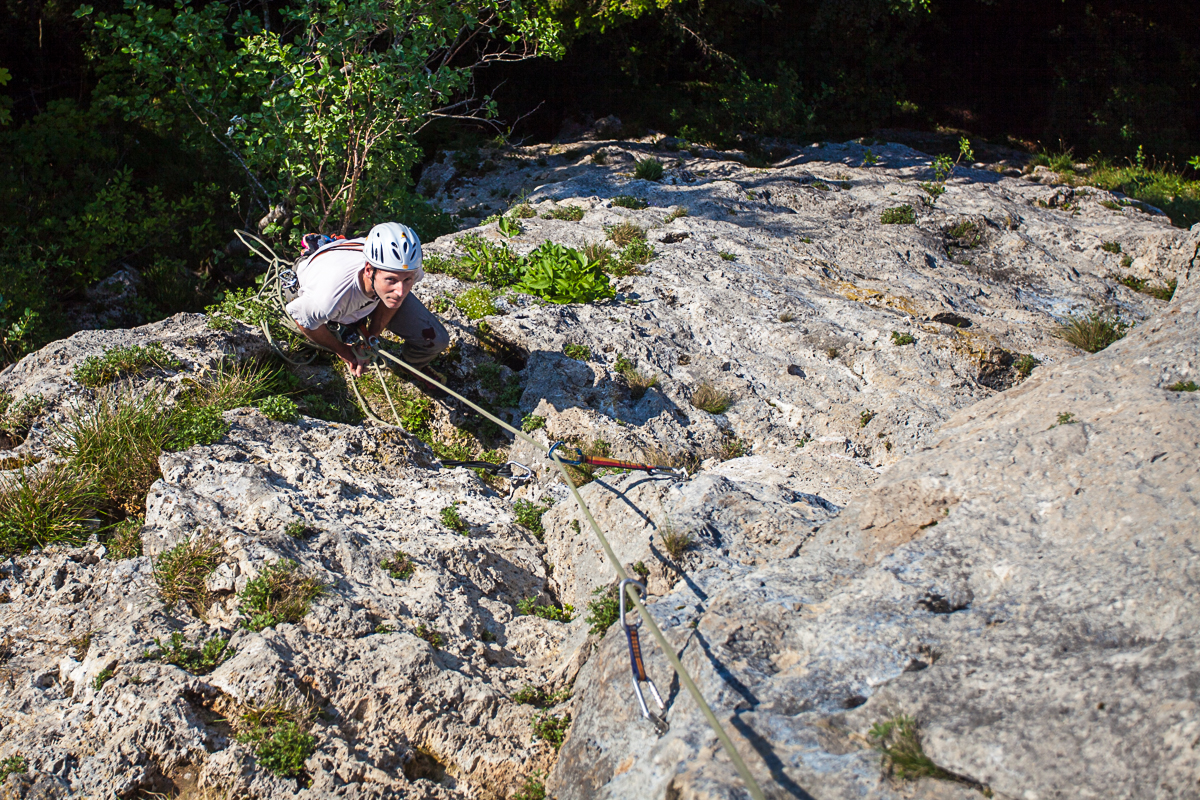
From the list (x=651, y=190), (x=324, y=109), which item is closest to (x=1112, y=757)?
(x=324, y=109)

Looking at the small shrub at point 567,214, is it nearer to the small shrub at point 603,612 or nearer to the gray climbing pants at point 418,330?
the gray climbing pants at point 418,330

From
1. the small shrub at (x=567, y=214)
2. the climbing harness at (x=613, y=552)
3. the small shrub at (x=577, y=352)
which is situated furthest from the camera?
the small shrub at (x=567, y=214)

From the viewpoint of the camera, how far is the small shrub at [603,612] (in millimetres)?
3758

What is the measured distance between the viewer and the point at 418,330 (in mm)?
5746

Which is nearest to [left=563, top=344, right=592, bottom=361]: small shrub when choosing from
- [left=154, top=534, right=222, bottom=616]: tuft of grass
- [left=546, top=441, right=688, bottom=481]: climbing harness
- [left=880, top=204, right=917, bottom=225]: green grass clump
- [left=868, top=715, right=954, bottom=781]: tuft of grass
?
[left=546, top=441, right=688, bottom=481]: climbing harness

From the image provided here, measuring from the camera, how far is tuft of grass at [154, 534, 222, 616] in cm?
388

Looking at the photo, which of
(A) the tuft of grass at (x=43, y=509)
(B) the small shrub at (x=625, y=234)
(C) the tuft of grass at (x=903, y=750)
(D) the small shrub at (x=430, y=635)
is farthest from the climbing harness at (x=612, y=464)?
(B) the small shrub at (x=625, y=234)

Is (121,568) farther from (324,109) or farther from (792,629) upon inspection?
(324,109)

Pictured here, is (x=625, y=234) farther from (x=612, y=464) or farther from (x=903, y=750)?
(x=903, y=750)

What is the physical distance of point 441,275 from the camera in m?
7.09

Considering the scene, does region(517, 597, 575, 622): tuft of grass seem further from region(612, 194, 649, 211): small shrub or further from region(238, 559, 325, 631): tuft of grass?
region(612, 194, 649, 211): small shrub

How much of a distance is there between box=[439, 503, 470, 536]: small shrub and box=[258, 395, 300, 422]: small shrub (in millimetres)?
1398

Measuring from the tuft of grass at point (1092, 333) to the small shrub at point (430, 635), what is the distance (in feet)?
19.5

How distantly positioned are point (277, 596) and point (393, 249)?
2351 mm
